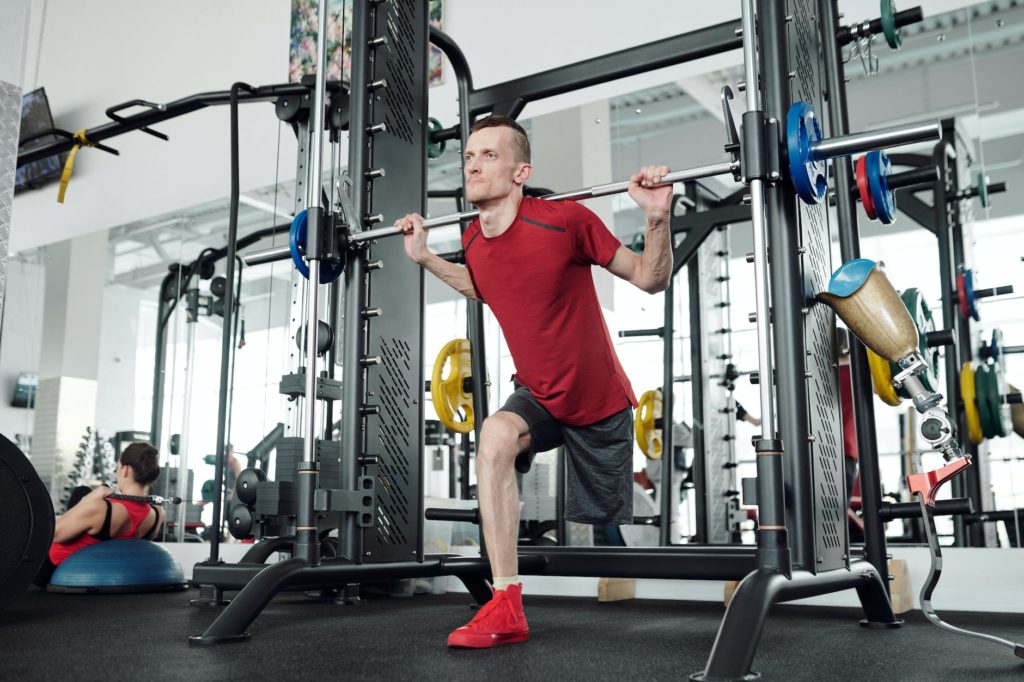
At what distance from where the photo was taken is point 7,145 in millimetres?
2863

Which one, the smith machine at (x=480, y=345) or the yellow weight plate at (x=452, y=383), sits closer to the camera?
the smith machine at (x=480, y=345)

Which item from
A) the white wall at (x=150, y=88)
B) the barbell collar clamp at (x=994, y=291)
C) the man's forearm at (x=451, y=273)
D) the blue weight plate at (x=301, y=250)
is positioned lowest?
the man's forearm at (x=451, y=273)

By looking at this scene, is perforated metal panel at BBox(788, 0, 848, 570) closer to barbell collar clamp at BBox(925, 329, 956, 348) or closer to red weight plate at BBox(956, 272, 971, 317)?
barbell collar clamp at BBox(925, 329, 956, 348)

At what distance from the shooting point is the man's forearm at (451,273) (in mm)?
2488

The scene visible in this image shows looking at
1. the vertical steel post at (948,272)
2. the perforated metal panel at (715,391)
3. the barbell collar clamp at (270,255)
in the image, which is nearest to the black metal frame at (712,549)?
the barbell collar clamp at (270,255)

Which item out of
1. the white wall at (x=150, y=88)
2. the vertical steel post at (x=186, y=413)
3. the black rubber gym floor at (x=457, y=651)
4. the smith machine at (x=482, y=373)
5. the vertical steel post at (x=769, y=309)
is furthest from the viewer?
the vertical steel post at (x=186, y=413)

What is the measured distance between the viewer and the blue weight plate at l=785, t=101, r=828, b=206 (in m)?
1.98

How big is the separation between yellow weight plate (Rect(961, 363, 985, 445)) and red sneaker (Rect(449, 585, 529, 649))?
88.0 inches

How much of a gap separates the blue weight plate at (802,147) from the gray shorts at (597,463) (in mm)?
742

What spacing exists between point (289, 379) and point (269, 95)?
5.17 ft

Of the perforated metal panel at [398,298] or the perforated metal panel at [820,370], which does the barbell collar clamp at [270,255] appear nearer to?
the perforated metal panel at [398,298]

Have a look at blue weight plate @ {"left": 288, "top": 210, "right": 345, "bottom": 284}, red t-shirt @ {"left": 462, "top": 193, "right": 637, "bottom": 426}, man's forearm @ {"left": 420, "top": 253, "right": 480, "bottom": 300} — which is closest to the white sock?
red t-shirt @ {"left": 462, "top": 193, "right": 637, "bottom": 426}

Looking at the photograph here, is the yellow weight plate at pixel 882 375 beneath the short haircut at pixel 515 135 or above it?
beneath

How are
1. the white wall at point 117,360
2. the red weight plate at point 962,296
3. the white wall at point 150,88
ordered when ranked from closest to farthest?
1. the red weight plate at point 962,296
2. the white wall at point 150,88
3. the white wall at point 117,360
